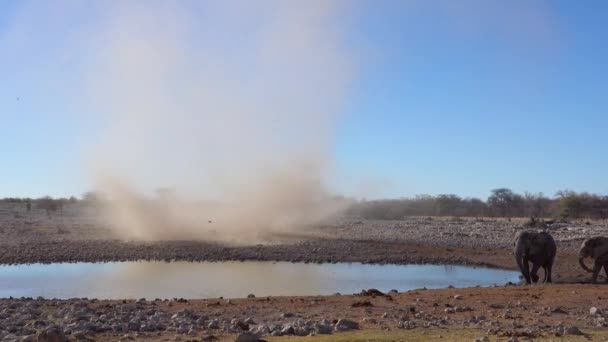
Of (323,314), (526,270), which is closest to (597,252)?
(526,270)

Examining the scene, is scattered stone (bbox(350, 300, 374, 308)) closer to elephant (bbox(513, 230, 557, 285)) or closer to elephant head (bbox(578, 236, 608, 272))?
elephant (bbox(513, 230, 557, 285))

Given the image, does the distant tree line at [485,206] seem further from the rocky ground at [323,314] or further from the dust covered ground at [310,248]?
the rocky ground at [323,314]

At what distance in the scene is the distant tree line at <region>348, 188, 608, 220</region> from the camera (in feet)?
280

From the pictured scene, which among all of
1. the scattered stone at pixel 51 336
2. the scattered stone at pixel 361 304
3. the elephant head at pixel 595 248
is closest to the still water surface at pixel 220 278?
the elephant head at pixel 595 248

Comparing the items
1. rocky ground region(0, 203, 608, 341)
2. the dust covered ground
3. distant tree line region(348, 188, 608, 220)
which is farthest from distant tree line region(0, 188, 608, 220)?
rocky ground region(0, 203, 608, 341)

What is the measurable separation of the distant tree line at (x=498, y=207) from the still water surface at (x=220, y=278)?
53305 mm

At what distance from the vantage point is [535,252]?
26141mm

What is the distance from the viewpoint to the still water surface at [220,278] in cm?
2500

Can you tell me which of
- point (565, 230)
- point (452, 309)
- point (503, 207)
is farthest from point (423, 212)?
point (452, 309)

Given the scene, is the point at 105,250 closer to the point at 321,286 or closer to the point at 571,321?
the point at 321,286

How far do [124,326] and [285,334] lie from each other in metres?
3.54

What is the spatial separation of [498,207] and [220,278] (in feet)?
288

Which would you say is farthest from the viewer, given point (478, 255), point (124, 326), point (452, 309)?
point (478, 255)

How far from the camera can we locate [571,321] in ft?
50.8
